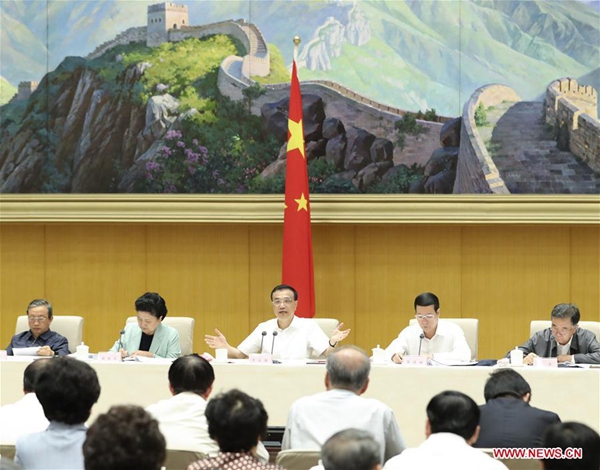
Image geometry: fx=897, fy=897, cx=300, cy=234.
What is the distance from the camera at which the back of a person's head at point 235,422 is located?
9.27 ft

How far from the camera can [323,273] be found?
26.6ft

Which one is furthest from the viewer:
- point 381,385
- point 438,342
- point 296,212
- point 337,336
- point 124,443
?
point 296,212

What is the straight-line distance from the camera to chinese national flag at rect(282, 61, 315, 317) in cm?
744

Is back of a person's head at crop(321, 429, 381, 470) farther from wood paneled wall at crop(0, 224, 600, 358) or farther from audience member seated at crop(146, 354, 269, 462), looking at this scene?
wood paneled wall at crop(0, 224, 600, 358)

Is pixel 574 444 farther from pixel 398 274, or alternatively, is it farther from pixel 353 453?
pixel 398 274

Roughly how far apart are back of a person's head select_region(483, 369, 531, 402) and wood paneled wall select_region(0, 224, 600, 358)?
14.0ft

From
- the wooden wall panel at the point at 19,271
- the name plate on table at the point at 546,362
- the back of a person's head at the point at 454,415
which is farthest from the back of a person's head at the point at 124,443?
the wooden wall panel at the point at 19,271

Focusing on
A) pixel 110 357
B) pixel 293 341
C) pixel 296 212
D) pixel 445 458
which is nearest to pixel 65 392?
pixel 445 458

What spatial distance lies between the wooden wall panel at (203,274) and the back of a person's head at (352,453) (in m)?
5.86

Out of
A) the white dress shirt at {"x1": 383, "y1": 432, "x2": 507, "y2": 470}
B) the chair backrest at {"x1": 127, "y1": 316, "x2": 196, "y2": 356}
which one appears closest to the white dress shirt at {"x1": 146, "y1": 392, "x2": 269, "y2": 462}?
the white dress shirt at {"x1": 383, "y1": 432, "x2": 507, "y2": 470}

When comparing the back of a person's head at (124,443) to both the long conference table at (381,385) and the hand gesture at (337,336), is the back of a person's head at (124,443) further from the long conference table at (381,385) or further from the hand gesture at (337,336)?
the hand gesture at (337,336)

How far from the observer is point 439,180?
7770 millimetres

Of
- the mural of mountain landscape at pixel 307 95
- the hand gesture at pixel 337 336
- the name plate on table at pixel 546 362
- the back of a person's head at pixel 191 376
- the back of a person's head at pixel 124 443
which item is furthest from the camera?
the mural of mountain landscape at pixel 307 95

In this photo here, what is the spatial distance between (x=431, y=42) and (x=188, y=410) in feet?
16.9
